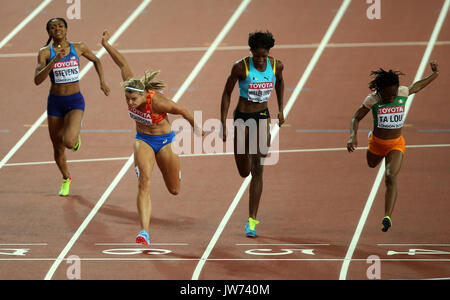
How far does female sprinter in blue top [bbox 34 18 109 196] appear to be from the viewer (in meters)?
11.4

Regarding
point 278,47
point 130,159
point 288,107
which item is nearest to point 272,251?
point 130,159

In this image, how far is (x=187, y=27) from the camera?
18641 mm

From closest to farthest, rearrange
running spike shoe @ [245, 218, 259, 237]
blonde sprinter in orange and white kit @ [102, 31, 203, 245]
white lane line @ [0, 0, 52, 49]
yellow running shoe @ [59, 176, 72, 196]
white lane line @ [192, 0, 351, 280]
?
blonde sprinter in orange and white kit @ [102, 31, 203, 245] → white lane line @ [192, 0, 351, 280] → running spike shoe @ [245, 218, 259, 237] → yellow running shoe @ [59, 176, 72, 196] → white lane line @ [0, 0, 52, 49]

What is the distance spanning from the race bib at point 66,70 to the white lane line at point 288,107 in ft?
9.18

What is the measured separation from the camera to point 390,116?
9.96 metres

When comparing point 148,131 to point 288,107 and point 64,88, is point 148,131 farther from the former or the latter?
point 288,107

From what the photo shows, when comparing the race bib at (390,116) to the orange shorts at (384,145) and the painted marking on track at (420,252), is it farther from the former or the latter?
the painted marking on track at (420,252)

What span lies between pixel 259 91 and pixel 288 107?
509 centimetres

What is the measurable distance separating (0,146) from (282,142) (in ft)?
15.1

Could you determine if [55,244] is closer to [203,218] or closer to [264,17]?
[203,218]

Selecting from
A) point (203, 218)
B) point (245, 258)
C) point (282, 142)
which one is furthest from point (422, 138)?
point (245, 258)

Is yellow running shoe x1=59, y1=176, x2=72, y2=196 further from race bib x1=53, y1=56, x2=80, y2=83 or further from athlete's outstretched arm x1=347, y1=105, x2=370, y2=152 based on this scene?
athlete's outstretched arm x1=347, y1=105, x2=370, y2=152

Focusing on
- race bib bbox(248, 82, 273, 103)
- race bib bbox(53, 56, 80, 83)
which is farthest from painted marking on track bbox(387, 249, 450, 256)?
race bib bbox(53, 56, 80, 83)

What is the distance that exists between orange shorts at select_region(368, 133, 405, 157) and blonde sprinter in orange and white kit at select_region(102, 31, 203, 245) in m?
2.15
